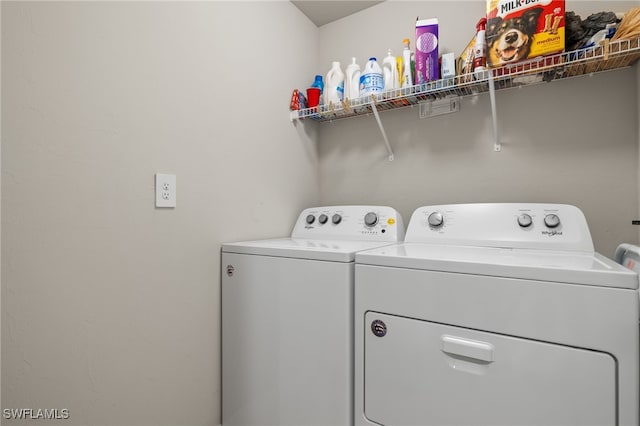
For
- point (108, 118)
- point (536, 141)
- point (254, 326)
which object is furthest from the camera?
point (536, 141)

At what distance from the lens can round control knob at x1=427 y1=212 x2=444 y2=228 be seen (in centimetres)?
141

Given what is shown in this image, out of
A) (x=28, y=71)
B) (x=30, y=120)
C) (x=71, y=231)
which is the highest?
(x=28, y=71)

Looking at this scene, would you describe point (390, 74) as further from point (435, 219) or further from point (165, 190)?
point (165, 190)

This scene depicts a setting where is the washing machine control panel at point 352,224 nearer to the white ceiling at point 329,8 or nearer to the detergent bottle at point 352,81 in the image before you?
the detergent bottle at point 352,81

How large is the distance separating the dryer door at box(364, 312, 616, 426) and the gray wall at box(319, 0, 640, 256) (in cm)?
84

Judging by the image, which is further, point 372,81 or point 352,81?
point 352,81

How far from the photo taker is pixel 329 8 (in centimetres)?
194

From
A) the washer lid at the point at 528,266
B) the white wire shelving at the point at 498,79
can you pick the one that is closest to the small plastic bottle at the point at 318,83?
the white wire shelving at the point at 498,79

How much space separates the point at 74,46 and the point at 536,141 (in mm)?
1790

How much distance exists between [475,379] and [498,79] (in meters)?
1.16

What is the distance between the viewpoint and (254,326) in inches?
51.4

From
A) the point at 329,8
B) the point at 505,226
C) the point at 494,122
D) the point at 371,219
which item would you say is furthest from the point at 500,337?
the point at 329,8

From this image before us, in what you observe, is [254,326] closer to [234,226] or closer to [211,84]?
[234,226]

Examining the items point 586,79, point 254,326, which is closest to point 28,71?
point 254,326
